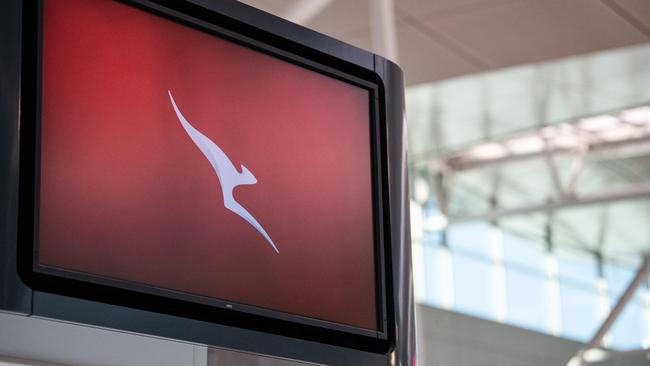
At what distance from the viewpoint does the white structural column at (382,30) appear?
7637 millimetres

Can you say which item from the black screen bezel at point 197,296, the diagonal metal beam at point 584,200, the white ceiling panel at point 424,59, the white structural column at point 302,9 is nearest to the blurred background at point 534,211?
the diagonal metal beam at point 584,200

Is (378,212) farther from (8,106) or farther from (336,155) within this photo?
(8,106)

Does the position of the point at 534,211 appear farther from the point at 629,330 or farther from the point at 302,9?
the point at 302,9

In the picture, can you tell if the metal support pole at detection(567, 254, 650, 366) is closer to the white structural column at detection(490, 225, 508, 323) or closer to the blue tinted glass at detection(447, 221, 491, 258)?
the white structural column at detection(490, 225, 508, 323)


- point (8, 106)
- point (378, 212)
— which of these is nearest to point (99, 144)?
point (8, 106)

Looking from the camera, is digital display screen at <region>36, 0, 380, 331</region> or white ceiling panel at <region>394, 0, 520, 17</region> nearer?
digital display screen at <region>36, 0, 380, 331</region>

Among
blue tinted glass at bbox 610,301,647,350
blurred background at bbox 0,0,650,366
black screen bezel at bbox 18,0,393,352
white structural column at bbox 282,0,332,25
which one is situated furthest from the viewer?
blue tinted glass at bbox 610,301,647,350

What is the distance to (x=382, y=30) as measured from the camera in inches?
305

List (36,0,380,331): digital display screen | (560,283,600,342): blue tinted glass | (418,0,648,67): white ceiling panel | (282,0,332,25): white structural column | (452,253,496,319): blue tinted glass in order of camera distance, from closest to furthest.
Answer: (36,0,380,331): digital display screen, (282,0,332,25): white structural column, (418,0,648,67): white ceiling panel, (452,253,496,319): blue tinted glass, (560,283,600,342): blue tinted glass

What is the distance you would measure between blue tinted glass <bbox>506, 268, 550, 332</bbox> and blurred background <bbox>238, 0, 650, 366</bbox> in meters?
0.03

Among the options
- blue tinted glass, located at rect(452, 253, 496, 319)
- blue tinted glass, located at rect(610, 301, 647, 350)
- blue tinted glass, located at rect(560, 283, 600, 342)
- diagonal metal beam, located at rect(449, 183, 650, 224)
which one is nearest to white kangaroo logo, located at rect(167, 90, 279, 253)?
diagonal metal beam, located at rect(449, 183, 650, 224)

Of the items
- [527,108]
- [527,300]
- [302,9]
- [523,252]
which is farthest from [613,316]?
[302,9]

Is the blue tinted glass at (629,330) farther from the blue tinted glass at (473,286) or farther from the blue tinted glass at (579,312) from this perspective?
the blue tinted glass at (473,286)

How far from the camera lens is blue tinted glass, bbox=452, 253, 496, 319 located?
26.3m
